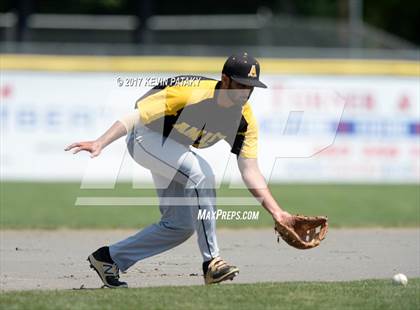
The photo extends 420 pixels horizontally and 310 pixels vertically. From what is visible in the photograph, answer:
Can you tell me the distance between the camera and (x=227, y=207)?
13.8 m

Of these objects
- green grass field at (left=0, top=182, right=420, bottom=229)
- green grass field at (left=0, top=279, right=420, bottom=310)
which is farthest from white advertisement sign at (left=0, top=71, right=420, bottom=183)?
green grass field at (left=0, top=279, right=420, bottom=310)

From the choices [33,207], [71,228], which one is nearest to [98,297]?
[71,228]

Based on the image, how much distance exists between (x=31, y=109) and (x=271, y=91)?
197 inches

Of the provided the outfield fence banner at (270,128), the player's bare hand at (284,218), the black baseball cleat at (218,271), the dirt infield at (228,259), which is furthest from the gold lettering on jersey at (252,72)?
the outfield fence banner at (270,128)

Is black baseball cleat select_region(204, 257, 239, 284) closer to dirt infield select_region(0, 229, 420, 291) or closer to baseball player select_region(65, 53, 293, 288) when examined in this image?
baseball player select_region(65, 53, 293, 288)

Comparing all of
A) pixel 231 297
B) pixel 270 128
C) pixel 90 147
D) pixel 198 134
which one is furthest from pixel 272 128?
pixel 231 297

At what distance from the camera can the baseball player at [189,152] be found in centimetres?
671

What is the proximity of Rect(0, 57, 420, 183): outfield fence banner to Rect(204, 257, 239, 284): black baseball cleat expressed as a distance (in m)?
11.1

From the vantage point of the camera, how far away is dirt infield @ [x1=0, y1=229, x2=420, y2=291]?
7473 mm

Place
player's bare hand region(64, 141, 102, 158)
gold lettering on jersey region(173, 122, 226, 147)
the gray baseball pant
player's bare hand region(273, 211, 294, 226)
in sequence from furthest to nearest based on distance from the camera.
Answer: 1. gold lettering on jersey region(173, 122, 226, 147)
2. the gray baseball pant
3. player's bare hand region(273, 211, 294, 226)
4. player's bare hand region(64, 141, 102, 158)

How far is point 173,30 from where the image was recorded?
29609 millimetres

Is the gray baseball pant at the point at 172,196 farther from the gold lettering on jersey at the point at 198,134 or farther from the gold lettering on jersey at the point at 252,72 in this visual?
the gold lettering on jersey at the point at 252,72

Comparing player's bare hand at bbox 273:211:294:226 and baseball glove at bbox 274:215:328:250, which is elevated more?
player's bare hand at bbox 273:211:294:226

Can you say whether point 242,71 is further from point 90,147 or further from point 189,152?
point 90,147
